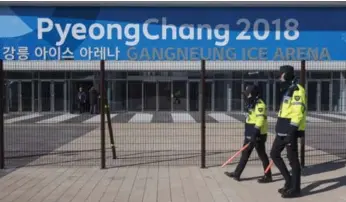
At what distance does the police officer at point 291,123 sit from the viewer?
698 cm

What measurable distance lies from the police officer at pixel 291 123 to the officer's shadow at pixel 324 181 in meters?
0.35

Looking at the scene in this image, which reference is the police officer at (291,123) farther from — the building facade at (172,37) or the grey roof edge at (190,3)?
the grey roof edge at (190,3)

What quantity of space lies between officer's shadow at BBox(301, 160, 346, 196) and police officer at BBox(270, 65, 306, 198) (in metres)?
0.35

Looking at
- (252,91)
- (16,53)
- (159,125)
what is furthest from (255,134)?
(16,53)

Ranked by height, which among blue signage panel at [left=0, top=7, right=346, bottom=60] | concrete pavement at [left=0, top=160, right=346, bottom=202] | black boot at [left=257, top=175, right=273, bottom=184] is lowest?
concrete pavement at [left=0, top=160, right=346, bottom=202]

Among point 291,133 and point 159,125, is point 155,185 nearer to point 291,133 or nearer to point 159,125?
point 291,133

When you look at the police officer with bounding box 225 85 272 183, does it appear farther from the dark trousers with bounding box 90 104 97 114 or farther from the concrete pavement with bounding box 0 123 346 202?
the dark trousers with bounding box 90 104 97 114

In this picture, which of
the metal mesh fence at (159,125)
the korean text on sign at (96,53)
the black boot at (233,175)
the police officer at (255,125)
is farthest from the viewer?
the korean text on sign at (96,53)

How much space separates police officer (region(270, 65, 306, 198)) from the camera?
698 centimetres

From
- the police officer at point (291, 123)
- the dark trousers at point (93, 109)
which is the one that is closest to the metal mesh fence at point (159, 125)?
the dark trousers at point (93, 109)

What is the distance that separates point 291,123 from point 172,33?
12.9 m

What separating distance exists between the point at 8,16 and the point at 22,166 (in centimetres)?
1342

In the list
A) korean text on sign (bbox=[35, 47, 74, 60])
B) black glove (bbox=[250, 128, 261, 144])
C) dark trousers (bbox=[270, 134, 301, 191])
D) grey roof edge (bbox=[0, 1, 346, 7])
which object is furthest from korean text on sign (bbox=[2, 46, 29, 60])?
dark trousers (bbox=[270, 134, 301, 191])

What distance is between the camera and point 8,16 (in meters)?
21.2
